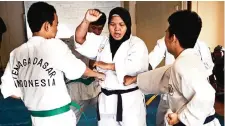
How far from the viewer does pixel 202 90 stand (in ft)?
4.52

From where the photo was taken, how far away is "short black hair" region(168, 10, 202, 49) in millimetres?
1472

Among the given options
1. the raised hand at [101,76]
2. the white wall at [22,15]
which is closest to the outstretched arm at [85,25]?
the raised hand at [101,76]

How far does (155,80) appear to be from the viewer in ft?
6.07

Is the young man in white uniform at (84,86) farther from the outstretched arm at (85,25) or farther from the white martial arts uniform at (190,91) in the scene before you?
the white martial arts uniform at (190,91)

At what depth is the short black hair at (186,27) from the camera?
1472mm

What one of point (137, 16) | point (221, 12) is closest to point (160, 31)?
point (137, 16)

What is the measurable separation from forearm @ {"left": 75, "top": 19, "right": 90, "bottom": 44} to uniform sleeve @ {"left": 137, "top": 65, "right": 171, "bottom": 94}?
0.53 meters

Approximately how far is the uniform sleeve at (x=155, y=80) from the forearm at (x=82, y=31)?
0.53 metres

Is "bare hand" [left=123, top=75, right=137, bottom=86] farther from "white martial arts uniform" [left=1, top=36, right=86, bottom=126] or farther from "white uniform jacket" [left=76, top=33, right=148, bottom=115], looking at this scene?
"white martial arts uniform" [left=1, top=36, right=86, bottom=126]

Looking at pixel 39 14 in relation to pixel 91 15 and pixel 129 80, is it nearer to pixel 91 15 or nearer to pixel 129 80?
pixel 91 15

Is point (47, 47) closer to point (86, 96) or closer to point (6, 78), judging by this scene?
point (6, 78)

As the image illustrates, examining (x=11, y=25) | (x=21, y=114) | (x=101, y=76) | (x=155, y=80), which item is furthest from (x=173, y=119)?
(x=11, y=25)

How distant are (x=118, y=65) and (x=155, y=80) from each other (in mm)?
308

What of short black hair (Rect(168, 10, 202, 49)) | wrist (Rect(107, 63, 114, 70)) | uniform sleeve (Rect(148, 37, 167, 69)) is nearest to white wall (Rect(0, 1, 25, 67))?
uniform sleeve (Rect(148, 37, 167, 69))
